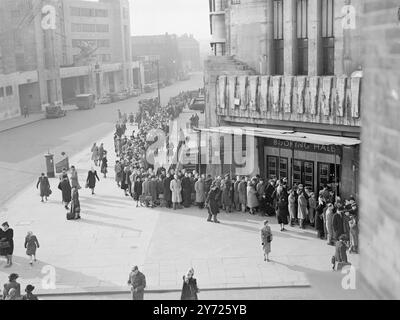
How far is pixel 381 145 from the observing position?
111 inches

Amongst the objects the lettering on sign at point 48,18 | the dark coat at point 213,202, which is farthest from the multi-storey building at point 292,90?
the lettering on sign at point 48,18

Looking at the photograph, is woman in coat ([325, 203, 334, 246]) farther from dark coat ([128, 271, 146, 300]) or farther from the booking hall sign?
dark coat ([128, 271, 146, 300])

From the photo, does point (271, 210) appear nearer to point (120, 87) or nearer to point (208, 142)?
point (208, 142)

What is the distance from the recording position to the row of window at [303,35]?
20.8m

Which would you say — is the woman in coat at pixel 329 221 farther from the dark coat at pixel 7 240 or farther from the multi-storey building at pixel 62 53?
the multi-storey building at pixel 62 53

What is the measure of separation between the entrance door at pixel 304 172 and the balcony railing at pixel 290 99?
5.80 ft

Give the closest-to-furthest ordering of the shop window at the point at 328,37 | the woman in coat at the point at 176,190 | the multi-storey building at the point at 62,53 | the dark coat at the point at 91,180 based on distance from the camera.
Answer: the shop window at the point at 328,37 → the woman in coat at the point at 176,190 → the dark coat at the point at 91,180 → the multi-storey building at the point at 62,53

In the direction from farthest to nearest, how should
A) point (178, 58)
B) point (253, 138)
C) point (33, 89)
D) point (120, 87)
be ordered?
1. point (178, 58)
2. point (120, 87)
3. point (33, 89)
4. point (253, 138)

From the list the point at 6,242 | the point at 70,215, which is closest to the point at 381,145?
the point at 6,242

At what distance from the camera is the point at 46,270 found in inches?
632

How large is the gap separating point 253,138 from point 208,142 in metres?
1.99

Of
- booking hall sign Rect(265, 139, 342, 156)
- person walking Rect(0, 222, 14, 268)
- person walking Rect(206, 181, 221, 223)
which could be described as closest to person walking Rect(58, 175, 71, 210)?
person walking Rect(206, 181, 221, 223)

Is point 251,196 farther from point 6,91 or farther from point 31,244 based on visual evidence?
point 6,91
